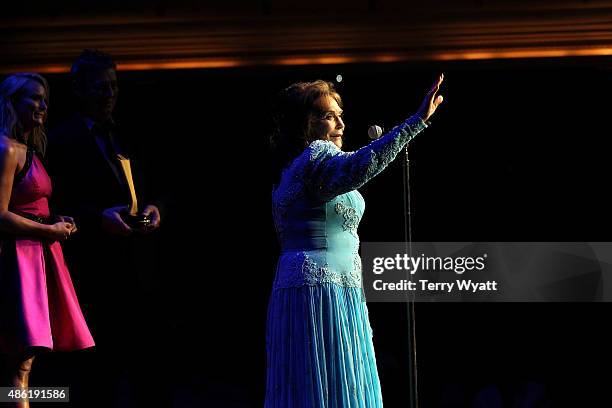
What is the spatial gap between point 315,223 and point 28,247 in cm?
116

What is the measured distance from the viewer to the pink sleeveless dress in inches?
122

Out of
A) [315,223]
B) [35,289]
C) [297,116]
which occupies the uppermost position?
[297,116]

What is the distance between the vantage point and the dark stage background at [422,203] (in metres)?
4.35

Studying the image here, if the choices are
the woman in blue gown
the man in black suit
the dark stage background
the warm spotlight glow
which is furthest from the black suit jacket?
the warm spotlight glow

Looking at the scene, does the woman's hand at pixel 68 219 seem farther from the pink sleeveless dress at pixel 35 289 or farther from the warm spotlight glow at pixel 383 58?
the warm spotlight glow at pixel 383 58

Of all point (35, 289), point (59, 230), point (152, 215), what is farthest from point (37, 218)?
point (152, 215)

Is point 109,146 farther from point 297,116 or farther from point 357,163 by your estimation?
point 357,163

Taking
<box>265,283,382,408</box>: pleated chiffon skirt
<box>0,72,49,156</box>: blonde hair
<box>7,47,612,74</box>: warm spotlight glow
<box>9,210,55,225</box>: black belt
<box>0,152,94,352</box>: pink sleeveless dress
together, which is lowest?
<box>265,283,382,408</box>: pleated chiffon skirt

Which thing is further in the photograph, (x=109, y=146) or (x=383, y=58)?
(x=383, y=58)

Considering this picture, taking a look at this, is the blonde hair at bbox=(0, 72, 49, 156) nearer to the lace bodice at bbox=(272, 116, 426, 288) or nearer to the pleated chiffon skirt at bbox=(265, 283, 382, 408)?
the lace bodice at bbox=(272, 116, 426, 288)

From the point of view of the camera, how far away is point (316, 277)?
273 centimetres

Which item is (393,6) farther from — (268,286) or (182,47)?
(268,286)

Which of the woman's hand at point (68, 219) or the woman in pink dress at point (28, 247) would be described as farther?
the woman's hand at point (68, 219)

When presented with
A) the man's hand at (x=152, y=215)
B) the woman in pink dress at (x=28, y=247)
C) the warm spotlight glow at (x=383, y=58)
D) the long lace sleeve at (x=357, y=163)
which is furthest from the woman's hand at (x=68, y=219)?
the warm spotlight glow at (x=383, y=58)
